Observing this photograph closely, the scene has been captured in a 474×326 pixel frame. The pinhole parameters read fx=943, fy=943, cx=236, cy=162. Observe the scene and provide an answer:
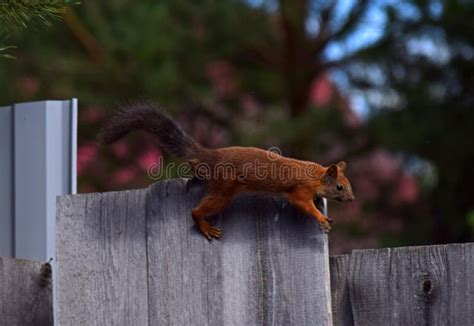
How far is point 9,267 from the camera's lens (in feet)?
6.66

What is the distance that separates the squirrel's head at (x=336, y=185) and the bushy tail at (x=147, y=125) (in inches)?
12.2

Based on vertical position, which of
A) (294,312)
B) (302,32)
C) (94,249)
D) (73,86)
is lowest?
(294,312)

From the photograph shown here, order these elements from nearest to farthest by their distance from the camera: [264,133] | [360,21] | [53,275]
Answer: [53,275] → [264,133] → [360,21]

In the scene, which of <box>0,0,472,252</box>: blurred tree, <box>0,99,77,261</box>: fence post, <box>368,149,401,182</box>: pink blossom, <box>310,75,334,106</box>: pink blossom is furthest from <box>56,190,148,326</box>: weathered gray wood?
<box>368,149,401,182</box>: pink blossom

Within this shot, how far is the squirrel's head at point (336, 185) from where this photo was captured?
7.23 feet

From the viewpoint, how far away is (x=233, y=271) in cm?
182

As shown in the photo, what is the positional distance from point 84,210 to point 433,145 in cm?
553

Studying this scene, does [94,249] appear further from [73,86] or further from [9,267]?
[73,86]

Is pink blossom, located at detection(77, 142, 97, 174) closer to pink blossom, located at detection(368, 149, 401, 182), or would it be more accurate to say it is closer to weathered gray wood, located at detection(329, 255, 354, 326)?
pink blossom, located at detection(368, 149, 401, 182)

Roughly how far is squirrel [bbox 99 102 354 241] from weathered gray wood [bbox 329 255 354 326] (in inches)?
3.6

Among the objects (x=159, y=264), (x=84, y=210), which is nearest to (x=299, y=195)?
(x=159, y=264)

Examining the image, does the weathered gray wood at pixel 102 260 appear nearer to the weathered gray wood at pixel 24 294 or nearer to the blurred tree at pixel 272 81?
the weathered gray wood at pixel 24 294

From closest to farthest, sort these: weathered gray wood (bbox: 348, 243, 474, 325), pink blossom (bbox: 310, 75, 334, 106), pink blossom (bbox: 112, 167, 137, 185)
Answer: weathered gray wood (bbox: 348, 243, 474, 325) < pink blossom (bbox: 112, 167, 137, 185) < pink blossom (bbox: 310, 75, 334, 106)

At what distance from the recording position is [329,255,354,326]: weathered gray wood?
6.04 feet
